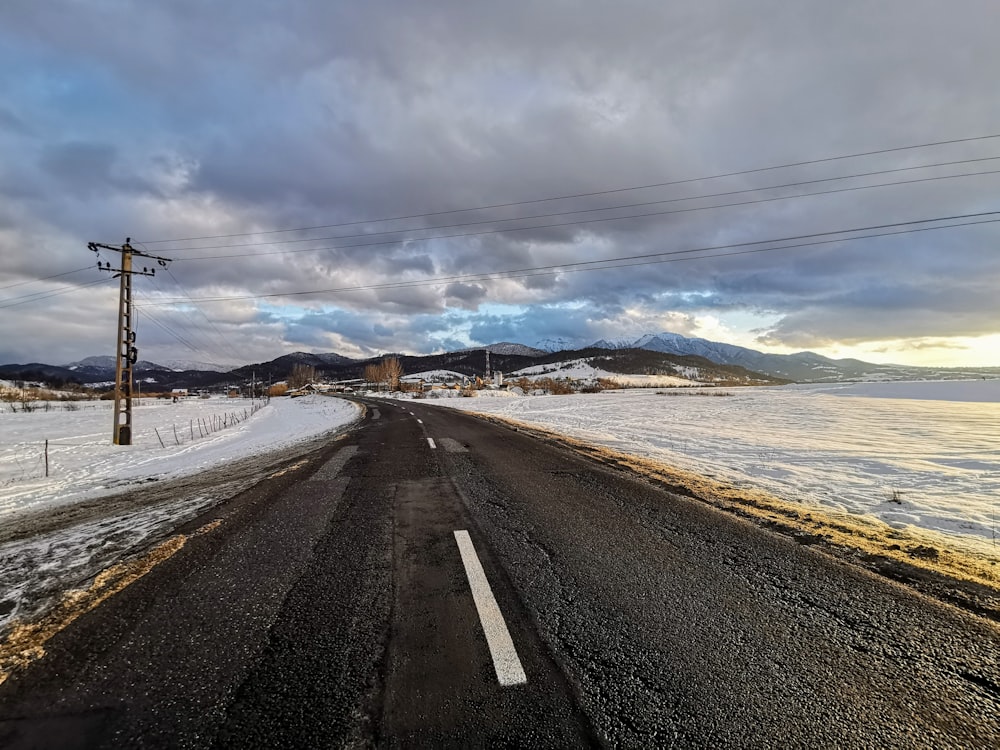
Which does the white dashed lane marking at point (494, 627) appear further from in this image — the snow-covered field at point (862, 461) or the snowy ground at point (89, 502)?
the snow-covered field at point (862, 461)

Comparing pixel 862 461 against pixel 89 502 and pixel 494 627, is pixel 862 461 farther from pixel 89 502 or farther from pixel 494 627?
pixel 89 502

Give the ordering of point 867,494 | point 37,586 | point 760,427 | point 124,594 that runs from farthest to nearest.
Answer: point 760,427 < point 867,494 < point 37,586 < point 124,594

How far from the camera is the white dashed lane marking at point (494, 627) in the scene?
265 cm

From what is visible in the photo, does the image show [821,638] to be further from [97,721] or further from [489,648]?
[97,721]

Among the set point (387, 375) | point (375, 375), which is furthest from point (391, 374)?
point (375, 375)

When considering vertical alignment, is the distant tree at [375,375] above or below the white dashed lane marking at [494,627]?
above

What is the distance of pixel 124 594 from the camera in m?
3.76

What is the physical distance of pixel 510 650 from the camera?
9.44ft

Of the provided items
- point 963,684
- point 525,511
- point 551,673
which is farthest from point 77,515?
point 963,684

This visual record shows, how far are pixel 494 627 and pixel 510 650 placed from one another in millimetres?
327

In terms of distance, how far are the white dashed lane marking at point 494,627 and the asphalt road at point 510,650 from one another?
14mm

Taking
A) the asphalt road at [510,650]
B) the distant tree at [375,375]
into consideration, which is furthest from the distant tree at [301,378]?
the asphalt road at [510,650]

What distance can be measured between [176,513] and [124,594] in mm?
3084

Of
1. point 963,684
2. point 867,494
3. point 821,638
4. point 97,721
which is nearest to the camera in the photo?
point 97,721
